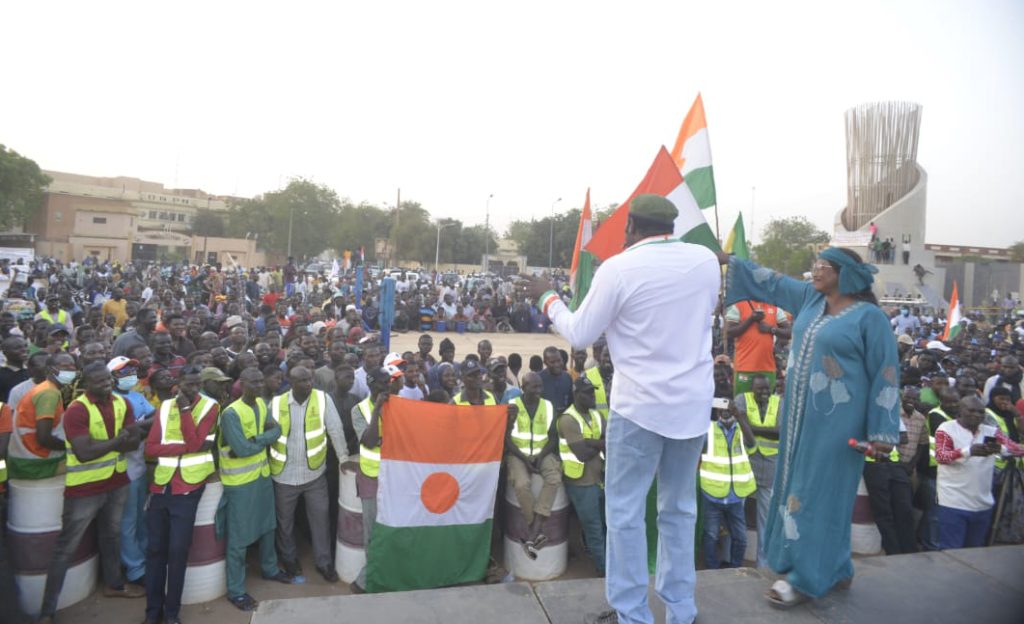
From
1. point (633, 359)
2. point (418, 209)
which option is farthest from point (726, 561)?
point (418, 209)

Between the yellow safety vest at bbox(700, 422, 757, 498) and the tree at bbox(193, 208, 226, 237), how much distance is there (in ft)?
244

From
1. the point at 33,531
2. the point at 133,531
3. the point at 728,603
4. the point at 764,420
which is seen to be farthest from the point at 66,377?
the point at 764,420

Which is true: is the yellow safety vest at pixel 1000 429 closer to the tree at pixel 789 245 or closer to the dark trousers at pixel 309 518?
the dark trousers at pixel 309 518

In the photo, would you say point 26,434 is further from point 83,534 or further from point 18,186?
point 18,186

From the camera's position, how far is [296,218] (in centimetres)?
6431

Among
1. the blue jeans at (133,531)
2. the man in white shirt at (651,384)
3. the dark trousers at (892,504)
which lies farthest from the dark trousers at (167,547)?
the dark trousers at (892,504)

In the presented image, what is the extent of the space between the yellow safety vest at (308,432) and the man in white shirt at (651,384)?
10.9ft

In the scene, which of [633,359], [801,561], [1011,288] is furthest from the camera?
[1011,288]

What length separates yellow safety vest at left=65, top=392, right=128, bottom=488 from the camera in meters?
4.39

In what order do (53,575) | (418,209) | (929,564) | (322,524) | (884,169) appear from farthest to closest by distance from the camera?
1. (418,209)
2. (884,169)
3. (322,524)
4. (53,575)
5. (929,564)

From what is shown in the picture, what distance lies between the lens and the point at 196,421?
15.3ft

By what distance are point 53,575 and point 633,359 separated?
14.1 ft

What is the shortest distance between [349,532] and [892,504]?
4682 mm

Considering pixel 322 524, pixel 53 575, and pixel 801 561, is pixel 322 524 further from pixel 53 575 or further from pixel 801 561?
pixel 801 561
